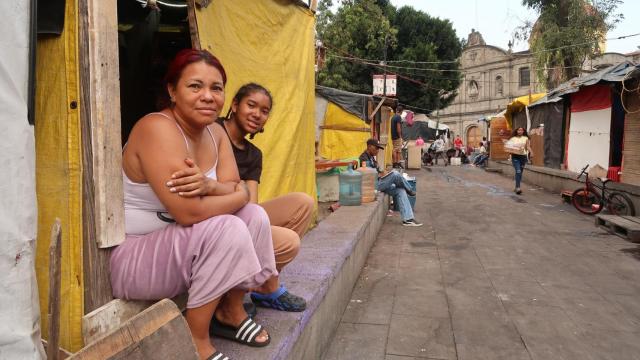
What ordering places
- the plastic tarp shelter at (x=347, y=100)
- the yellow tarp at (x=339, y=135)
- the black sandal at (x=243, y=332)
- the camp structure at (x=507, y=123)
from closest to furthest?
1. the black sandal at (x=243, y=332)
2. the plastic tarp shelter at (x=347, y=100)
3. the yellow tarp at (x=339, y=135)
4. the camp structure at (x=507, y=123)

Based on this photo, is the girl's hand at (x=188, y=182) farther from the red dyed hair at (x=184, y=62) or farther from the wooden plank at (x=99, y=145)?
the red dyed hair at (x=184, y=62)

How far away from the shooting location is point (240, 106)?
257 cm

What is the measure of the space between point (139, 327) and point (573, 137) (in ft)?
45.0

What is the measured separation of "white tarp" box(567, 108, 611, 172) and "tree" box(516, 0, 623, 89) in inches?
296

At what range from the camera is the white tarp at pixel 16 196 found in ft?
3.96

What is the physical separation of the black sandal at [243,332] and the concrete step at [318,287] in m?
0.02

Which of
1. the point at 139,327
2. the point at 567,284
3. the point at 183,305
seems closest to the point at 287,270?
the point at 183,305

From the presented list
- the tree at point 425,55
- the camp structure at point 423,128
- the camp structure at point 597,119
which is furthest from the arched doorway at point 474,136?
the camp structure at point 597,119

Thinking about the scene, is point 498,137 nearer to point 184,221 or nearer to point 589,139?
point 589,139

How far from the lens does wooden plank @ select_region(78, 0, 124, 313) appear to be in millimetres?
1730

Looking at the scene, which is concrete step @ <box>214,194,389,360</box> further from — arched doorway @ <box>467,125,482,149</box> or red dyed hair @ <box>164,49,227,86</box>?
arched doorway @ <box>467,125,482,149</box>

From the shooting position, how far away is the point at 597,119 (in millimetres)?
10977

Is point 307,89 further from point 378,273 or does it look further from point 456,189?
point 456,189

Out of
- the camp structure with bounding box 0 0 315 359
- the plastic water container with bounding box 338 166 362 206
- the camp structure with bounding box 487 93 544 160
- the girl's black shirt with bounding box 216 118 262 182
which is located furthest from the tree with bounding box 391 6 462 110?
the camp structure with bounding box 0 0 315 359
